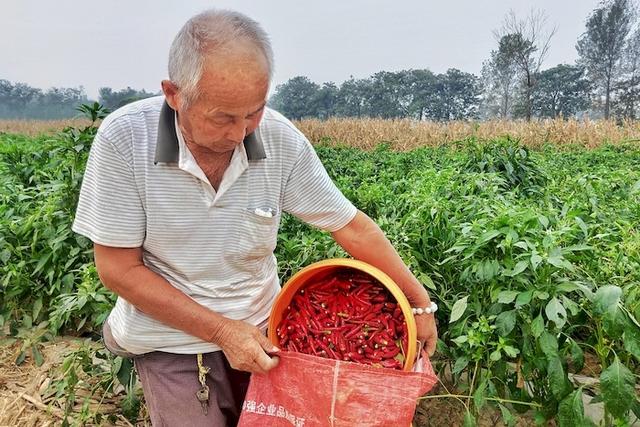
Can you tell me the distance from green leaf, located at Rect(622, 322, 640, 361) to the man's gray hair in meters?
1.15

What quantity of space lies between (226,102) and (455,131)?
685 inches

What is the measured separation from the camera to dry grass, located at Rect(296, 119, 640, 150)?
15.5m

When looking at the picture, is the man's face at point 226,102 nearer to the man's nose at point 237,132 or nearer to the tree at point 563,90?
the man's nose at point 237,132

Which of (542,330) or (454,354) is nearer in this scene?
(542,330)

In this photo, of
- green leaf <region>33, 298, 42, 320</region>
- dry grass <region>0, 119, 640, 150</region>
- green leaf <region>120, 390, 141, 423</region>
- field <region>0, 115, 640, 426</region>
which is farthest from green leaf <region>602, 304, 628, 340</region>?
dry grass <region>0, 119, 640, 150</region>

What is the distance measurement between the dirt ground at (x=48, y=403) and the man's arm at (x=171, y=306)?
100cm

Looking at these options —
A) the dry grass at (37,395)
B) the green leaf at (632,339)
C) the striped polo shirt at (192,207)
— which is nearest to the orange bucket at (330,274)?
the striped polo shirt at (192,207)

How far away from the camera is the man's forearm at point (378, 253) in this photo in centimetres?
164

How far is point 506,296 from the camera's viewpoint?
162 cm

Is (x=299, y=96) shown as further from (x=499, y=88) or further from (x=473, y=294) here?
(x=473, y=294)

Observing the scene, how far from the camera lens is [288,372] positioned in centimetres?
141

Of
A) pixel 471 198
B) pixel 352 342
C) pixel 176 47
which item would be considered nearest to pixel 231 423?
pixel 352 342

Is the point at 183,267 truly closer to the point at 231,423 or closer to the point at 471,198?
the point at 231,423

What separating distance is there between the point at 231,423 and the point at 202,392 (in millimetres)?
235
